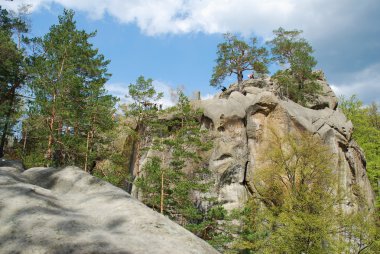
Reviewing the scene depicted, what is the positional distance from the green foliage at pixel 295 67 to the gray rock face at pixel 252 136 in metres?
4.99

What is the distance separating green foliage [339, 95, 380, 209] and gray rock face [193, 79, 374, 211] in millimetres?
5038

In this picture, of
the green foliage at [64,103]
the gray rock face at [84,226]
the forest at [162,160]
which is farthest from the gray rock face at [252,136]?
the gray rock face at [84,226]

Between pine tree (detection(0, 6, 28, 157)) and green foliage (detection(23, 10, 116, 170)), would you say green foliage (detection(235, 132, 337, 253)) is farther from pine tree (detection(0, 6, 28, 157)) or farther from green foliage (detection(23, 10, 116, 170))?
pine tree (detection(0, 6, 28, 157))

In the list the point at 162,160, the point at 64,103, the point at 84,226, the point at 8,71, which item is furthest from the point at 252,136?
the point at 84,226

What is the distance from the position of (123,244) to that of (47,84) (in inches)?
716

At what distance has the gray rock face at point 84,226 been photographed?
465 cm

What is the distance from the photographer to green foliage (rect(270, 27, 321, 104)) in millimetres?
38406

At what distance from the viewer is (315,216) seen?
779 inches

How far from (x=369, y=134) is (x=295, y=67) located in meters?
14.7

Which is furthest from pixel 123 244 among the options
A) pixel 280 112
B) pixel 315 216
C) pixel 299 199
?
pixel 280 112

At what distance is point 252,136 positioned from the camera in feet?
103

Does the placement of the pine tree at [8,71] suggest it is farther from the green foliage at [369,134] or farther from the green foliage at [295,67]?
the green foliage at [369,134]

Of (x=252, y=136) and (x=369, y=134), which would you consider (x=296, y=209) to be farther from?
(x=369, y=134)

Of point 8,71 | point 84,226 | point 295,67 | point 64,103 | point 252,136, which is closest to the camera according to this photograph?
point 84,226
